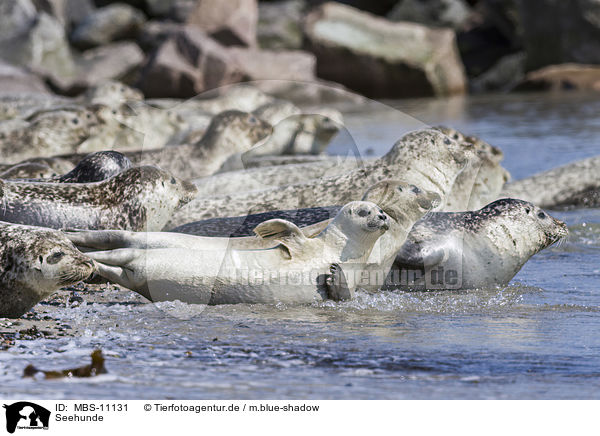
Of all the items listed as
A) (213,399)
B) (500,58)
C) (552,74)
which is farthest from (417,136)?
(500,58)

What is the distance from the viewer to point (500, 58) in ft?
104

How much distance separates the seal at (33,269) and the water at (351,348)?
21 cm

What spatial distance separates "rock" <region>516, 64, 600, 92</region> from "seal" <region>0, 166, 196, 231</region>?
1884 centimetres

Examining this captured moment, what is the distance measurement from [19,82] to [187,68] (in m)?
3.55

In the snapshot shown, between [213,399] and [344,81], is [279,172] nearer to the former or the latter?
[213,399]

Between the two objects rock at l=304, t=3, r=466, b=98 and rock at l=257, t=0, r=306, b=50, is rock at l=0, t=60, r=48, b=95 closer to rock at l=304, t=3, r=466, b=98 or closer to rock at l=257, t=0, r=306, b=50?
rock at l=304, t=3, r=466, b=98

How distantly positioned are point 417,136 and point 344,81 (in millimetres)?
18807

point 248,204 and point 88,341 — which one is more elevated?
point 248,204

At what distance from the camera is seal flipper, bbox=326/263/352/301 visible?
5.33 metres

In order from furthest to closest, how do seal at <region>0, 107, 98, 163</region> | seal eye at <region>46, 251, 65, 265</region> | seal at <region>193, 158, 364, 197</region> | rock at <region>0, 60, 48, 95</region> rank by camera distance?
rock at <region>0, 60, 48, 95</region> → seal at <region>0, 107, 98, 163</region> → seal at <region>193, 158, 364, 197</region> → seal eye at <region>46, 251, 65, 265</region>

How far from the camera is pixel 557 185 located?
30.9 feet

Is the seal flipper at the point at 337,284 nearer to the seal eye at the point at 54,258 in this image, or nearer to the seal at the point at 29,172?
the seal eye at the point at 54,258

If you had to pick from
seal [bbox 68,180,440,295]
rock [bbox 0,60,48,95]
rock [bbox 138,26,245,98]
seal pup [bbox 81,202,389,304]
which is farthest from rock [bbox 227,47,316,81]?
Answer: seal pup [bbox 81,202,389,304]

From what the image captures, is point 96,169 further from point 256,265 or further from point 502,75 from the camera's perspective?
point 502,75
